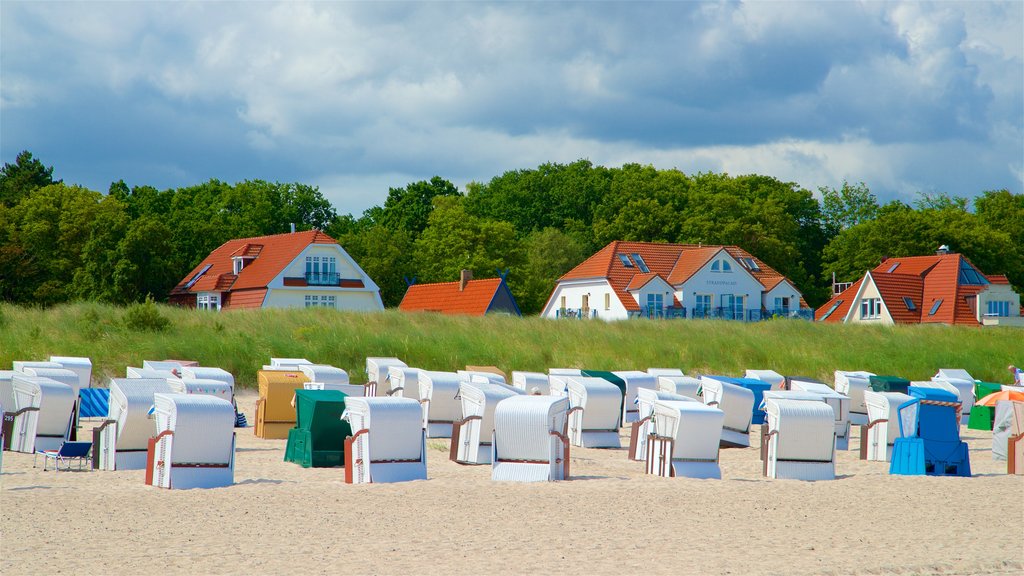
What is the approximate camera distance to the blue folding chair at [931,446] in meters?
17.2

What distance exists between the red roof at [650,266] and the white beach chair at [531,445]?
46.5m

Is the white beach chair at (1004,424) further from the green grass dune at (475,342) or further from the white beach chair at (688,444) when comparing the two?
the green grass dune at (475,342)

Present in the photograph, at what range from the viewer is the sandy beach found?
9.84m

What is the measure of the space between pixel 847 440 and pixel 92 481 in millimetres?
14252

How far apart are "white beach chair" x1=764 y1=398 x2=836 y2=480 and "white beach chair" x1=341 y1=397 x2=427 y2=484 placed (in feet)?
17.6

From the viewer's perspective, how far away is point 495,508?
1260cm

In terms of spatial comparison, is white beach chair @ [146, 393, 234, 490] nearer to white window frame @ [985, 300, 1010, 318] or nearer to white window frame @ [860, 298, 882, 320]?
white window frame @ [860, 298, 882, 320]

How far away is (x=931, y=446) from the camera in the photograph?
56.6ft

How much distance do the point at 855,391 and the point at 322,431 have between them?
47.7ft

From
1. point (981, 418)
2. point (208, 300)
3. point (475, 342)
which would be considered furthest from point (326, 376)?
point (208, 300)

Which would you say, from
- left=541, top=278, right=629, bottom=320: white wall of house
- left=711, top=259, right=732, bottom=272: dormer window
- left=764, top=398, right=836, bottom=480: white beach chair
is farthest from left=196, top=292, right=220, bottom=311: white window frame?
left=764, top=398, right=836, bottom=480: white beach chair

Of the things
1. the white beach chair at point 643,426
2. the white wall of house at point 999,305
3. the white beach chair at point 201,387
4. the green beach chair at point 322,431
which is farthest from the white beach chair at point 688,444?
the white wall of house at point 999,305

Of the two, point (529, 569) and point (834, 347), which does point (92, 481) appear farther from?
point (834, 347)

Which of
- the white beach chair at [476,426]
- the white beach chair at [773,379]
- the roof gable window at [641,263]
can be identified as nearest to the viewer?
the white beach chair at [476,426]
